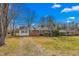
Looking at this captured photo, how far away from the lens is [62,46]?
2.17 m

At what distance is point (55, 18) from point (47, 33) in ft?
0.49

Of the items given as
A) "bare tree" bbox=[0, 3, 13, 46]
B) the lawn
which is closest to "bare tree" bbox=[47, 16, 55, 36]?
the lawn

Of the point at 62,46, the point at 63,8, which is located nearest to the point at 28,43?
the point at 62,46

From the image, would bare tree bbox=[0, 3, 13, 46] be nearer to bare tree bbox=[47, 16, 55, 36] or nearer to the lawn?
the lawn

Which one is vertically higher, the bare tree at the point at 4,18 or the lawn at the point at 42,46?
the bare tree at the point at 4,18

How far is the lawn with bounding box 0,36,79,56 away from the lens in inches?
84.9

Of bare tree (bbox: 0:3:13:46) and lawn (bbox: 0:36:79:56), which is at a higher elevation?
bare tree (bbox: 0:3:13:46)

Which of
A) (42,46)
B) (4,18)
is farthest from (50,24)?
(4,18)

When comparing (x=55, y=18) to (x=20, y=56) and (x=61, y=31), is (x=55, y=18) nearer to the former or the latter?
(x=61, y=31)

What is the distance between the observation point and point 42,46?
217cm

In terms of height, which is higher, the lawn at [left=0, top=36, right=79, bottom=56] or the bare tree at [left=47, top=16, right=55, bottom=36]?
the bare tree at [left=47, top=16, right=55, bottom=36]

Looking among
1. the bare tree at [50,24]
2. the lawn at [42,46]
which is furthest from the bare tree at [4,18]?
the bare tree at [50,24]

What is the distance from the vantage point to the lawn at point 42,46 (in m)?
2.16

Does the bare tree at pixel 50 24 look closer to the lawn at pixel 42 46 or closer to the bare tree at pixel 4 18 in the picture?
the lawn at pixel 42 46
